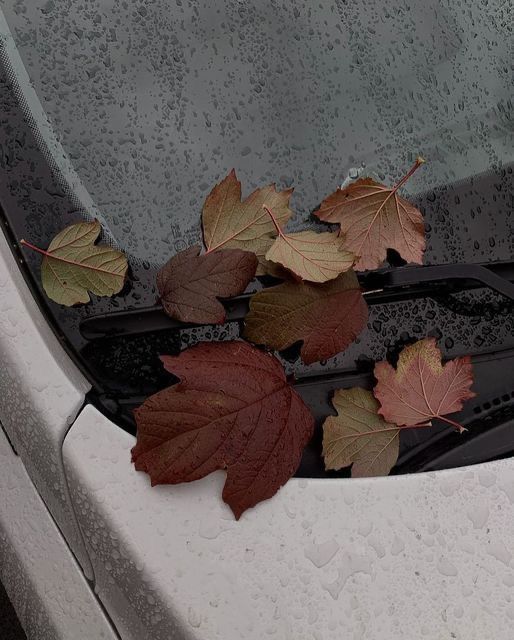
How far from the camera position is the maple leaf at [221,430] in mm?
1105

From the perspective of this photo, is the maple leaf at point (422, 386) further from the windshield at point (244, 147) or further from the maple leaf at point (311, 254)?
the maple leaf at point (311, 254)

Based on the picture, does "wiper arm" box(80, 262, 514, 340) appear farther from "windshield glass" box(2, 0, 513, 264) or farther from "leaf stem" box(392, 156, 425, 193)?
"leaf stem" box(392, 156, 425, 193)

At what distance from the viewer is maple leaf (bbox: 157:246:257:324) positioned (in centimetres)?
120

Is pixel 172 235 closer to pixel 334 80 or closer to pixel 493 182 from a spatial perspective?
pixel 334 80

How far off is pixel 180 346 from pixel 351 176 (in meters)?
0.46

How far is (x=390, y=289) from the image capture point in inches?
51.1

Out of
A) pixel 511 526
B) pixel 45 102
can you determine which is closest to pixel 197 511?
pixel 511 526

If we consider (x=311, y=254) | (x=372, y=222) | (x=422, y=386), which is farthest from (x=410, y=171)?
(x=422, y=386)

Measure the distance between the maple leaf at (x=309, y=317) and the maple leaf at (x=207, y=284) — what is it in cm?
5

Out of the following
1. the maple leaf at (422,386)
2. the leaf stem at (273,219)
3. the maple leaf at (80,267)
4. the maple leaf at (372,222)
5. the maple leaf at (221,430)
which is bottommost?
the maple leaf at (422,386)

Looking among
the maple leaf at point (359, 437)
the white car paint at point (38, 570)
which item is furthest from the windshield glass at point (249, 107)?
the white car paint at point (38, 570)

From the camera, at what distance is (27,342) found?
48.3 inches

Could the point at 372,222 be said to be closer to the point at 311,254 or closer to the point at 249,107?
the point at 311,254

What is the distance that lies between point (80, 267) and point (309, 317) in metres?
0.41
